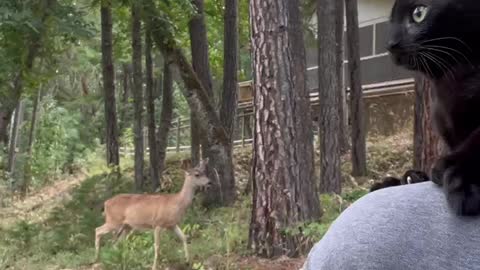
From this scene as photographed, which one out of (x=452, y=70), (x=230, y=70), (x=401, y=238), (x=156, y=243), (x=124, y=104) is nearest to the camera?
(x=401, y=238)

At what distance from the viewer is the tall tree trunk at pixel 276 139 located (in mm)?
8047

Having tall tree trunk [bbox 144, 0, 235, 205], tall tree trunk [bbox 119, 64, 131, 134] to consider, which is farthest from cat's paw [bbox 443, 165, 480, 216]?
tall tree trunk [bbox 119, 64, 131, 134]

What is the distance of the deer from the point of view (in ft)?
31.4

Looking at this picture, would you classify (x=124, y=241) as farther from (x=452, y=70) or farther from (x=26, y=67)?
(x=452, y=70)

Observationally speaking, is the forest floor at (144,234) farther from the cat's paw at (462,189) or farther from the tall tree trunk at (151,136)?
the cat's paw at (462,189)

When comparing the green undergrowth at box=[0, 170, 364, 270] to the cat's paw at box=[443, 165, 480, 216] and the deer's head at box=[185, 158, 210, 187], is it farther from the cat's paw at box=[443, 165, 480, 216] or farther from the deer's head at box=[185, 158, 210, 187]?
the cat's paw at box=[443, 165, 480, 216]

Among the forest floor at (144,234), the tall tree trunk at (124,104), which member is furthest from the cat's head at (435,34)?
the tall tree trunk at (124,104)

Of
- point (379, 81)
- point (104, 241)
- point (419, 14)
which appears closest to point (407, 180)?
point (419, 14)

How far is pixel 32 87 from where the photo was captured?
1317 cm

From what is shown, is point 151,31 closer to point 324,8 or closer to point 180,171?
point 324,8

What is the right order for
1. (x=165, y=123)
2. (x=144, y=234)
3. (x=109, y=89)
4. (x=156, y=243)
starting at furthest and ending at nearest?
(x=109, y=89), (x=165, y=123), (x=144, y=234), (x=156, y=243)

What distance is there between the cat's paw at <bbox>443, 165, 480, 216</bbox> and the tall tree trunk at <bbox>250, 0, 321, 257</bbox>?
21.1 ft

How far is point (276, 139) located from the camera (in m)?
8.06

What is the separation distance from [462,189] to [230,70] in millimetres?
13278
